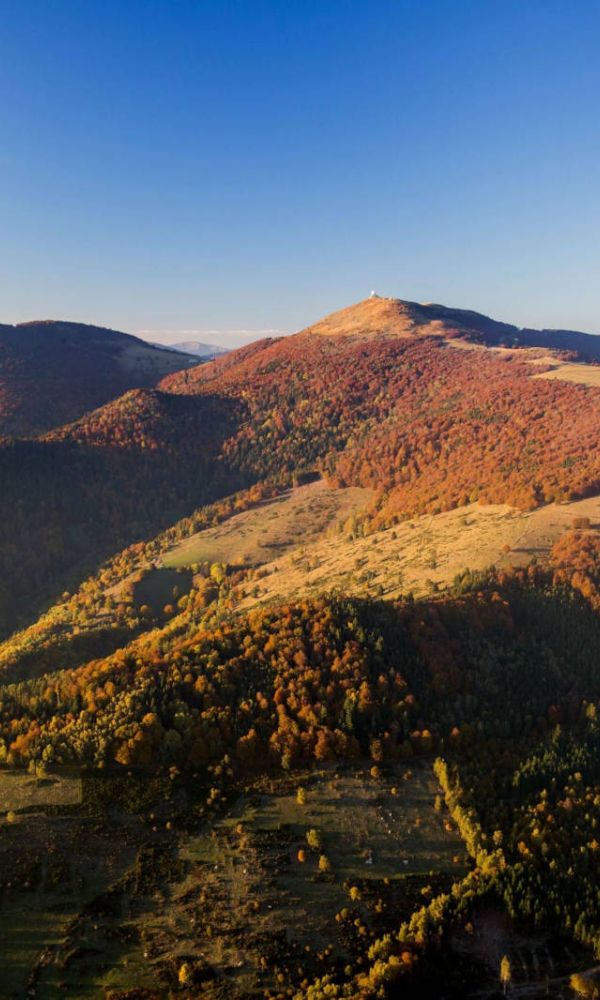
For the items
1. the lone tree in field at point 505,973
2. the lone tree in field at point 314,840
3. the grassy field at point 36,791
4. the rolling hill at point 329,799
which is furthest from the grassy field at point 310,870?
the grassy field at point 36,791

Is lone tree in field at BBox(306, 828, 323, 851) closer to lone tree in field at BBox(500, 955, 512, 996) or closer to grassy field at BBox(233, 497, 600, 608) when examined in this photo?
lone tree in field at BBox(500, 955, 512, 996)

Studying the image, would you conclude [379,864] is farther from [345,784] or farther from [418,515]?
[418,515]

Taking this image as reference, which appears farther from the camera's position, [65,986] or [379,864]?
[379,864]

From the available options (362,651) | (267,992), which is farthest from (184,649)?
(267,992)

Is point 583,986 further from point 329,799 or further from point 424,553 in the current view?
point 424,553

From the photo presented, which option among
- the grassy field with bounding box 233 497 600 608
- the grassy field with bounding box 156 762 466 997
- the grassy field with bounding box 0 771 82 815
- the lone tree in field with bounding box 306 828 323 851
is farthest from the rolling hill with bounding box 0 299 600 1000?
the grassy field with bounding box 233 497 600 608

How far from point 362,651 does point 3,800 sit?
5586 centimetres

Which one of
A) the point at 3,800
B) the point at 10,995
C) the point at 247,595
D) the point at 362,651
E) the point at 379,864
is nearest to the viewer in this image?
the point at 10,995

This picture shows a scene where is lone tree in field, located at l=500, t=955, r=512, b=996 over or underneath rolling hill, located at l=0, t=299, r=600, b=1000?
underneath

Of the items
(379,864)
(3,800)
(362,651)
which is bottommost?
(379,864)

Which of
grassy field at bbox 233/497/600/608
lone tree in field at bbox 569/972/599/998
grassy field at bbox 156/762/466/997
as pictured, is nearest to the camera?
lone tree in field at bbox 569/972/599/998

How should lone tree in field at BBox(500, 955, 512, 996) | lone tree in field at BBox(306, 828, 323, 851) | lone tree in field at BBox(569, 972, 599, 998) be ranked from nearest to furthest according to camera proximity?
lone tree in field at BBox(569, 972, 599, 998) < lone tree in field at BBox(500, 955, 512, 996) < lone tree in field at BBox(306, 828, 323, 851)

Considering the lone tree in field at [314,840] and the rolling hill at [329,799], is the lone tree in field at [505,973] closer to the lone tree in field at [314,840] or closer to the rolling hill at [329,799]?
the rolling hill at [329,799]

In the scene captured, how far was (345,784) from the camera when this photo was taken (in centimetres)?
7450
